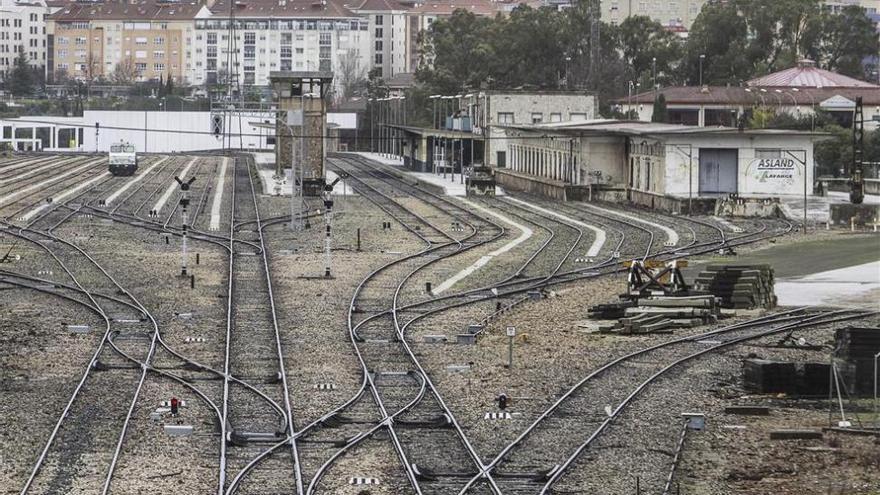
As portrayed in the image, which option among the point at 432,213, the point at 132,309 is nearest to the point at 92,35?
the point at 432,213

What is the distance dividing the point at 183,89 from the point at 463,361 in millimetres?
148523

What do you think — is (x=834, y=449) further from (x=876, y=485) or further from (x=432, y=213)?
(x=432, y=213)

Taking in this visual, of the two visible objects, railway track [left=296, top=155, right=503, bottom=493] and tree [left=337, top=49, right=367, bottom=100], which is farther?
tree [left=337, top=49, right=367, bottom=100]

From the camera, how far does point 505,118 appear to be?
87.8 m

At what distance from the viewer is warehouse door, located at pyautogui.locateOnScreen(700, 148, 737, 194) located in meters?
56.9

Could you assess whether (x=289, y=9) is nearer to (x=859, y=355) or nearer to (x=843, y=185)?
(x=843, y=185)

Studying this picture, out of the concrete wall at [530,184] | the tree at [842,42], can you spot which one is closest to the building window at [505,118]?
the concrete wall at [530,184]

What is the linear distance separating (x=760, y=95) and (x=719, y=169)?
34954mm

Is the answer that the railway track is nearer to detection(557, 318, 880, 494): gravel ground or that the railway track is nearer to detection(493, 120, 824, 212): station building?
detection(557, 318, 880, 494): gravel ground

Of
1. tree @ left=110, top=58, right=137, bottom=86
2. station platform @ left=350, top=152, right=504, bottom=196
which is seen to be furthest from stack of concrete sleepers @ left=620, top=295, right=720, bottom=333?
tree @ left=110, top=58, right=137, bottom=86

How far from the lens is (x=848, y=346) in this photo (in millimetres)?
20469

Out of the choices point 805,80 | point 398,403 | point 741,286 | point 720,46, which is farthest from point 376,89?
point 398,403

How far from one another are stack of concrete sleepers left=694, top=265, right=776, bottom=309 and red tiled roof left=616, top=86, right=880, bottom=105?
61703 mm

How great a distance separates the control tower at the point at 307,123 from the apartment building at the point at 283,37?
114179mm
